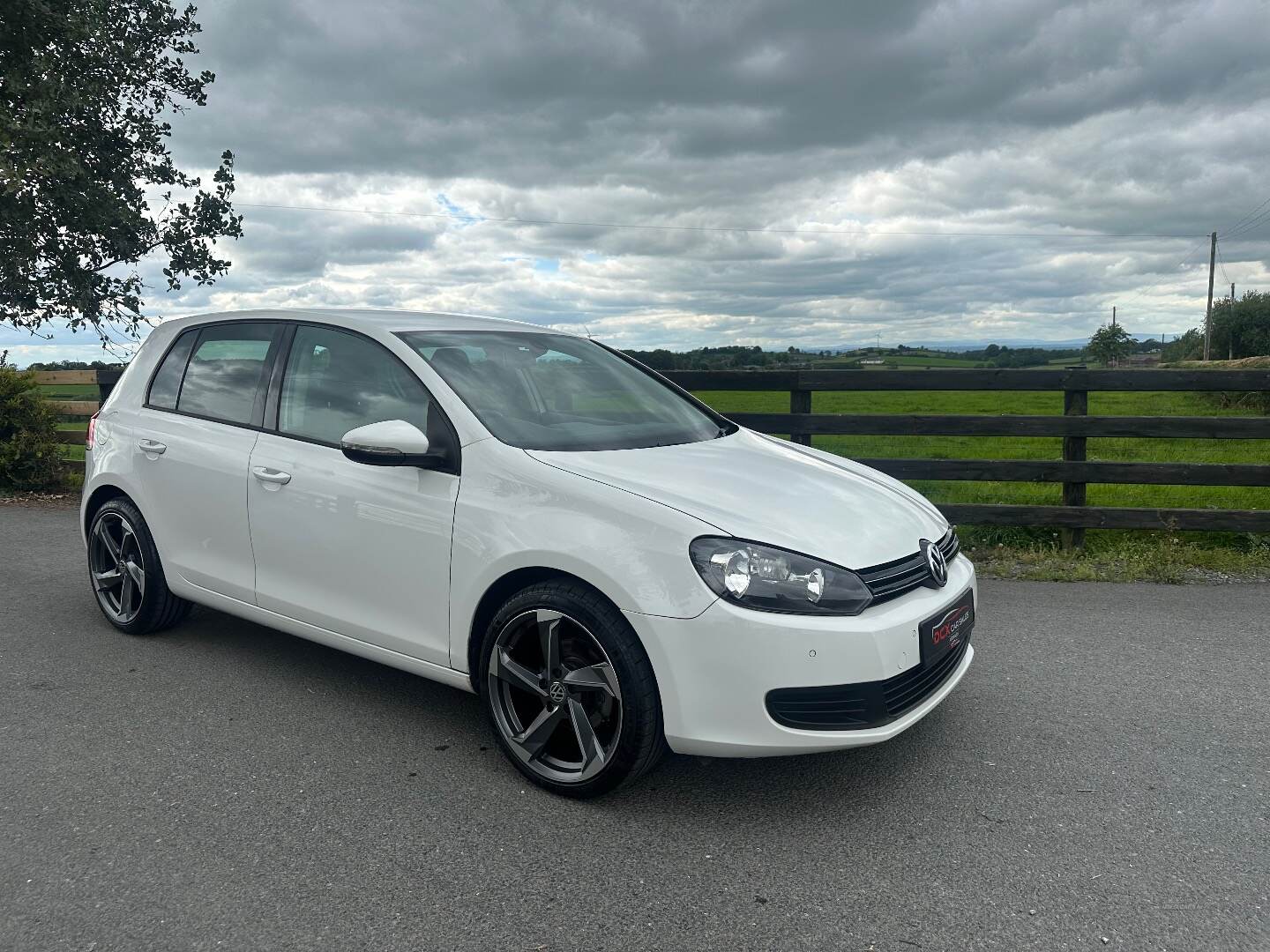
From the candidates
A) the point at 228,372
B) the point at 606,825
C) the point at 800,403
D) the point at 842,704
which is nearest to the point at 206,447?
the point at 228,372

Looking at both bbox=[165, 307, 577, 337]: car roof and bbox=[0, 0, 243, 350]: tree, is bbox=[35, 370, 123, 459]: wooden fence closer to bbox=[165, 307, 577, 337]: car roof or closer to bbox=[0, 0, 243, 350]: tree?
bbox=[0, 0, 243, 350]: tree

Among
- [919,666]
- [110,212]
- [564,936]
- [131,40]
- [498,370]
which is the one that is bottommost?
[564,936]

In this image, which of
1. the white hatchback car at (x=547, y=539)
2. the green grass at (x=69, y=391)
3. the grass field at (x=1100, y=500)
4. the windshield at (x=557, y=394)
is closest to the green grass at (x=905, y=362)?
the grass field at (x=1100, y=500)

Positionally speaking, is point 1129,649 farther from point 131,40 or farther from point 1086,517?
point 131,40

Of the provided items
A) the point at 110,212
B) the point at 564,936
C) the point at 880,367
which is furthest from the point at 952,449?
the point at 564,936

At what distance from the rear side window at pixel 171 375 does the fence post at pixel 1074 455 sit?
591 centimetres

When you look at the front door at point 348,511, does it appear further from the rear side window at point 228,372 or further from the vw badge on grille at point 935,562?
the vw badge on grille at point 935,562

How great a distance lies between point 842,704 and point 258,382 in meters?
2.96

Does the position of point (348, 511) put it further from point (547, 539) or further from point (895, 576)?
point (895, 576)

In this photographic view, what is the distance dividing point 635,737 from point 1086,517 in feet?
16.9

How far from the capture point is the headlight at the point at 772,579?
288 cm

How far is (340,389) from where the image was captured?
13.0 feet

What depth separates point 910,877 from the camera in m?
2.73

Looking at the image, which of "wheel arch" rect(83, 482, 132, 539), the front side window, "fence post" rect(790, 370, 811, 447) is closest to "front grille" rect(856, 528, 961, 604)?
the front side window
